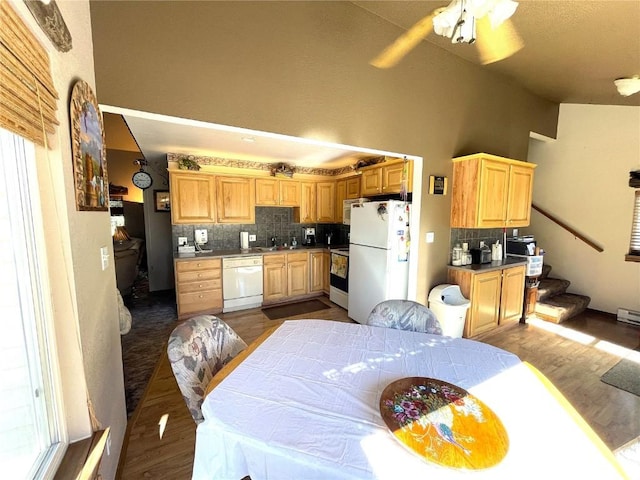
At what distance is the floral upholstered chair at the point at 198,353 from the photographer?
128 cm

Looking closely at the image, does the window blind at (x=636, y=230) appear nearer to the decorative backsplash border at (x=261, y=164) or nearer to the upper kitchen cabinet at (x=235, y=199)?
the decorative backsplash border at (x=261, y=164)

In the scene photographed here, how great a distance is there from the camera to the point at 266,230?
4816 mm

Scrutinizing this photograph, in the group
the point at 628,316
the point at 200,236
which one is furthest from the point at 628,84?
the point at 200,236

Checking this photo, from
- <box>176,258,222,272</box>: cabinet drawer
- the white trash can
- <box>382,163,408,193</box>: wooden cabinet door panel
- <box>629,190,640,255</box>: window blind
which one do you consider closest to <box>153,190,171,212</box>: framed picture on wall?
<box>176,258,222,272</box>: cabinet drawer

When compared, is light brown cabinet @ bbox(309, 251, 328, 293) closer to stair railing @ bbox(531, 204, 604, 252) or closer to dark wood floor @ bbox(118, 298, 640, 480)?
dark wood floor @ bbox(118, 298, 640, 480)

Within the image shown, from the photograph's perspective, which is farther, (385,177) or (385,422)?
(385,177)

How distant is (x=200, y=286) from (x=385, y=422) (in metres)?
3.36

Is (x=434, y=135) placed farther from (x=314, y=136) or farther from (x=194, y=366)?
(x=194, y=366)

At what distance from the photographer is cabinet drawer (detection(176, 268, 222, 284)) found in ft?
11.9

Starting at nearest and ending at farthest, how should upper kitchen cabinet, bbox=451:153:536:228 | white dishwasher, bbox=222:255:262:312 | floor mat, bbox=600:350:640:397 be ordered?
floor mat, bbox=600:350:640:397, upper kitchen cabinet, bbox=451:153:536:228, white dishwasher, bbox=222:255:262:312

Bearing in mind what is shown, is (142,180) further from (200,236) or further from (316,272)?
(316,272)

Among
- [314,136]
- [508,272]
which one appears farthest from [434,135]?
[508,272]

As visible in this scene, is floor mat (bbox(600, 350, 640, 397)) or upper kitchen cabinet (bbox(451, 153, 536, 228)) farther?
upper kitchen cabinet (bbox(451, 153, 536, 228))

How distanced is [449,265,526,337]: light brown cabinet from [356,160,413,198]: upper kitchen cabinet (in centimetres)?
125
